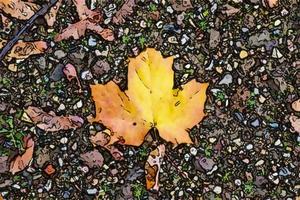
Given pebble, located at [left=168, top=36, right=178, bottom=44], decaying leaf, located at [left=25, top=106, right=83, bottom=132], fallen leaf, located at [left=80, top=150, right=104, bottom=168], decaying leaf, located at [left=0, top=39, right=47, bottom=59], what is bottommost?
fallen leaf, located at [left=80, top=150, right=104, bottom=168]

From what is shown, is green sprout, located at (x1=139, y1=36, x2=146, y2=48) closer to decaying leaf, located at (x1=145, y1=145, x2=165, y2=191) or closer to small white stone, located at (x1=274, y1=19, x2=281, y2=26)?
decaying leaf, located at (x1=145, y1=145, x2=165, y2=191)

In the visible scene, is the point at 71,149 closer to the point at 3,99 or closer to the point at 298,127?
the point at 3,99

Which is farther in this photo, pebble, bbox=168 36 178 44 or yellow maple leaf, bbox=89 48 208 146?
pebble, bbox=168 36 178 44

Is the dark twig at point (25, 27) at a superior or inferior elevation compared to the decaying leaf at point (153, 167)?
superior

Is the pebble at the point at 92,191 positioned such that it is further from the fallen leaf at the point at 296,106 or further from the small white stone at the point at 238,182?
the fallen leaf at the point at 296,106

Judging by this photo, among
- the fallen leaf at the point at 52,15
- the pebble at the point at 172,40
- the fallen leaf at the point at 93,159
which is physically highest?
the fallen leaf at the point at 52,15

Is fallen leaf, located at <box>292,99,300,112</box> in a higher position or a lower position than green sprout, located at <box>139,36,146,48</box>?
lower

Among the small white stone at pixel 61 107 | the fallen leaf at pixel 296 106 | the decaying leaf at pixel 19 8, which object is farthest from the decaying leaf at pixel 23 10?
the fallen leaf at pixel 296 106

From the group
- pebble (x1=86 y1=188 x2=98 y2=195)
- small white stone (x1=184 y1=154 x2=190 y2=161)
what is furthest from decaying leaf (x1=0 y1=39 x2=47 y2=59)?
small white stone (x1=184 y1=154 x2=190 y2=161)
